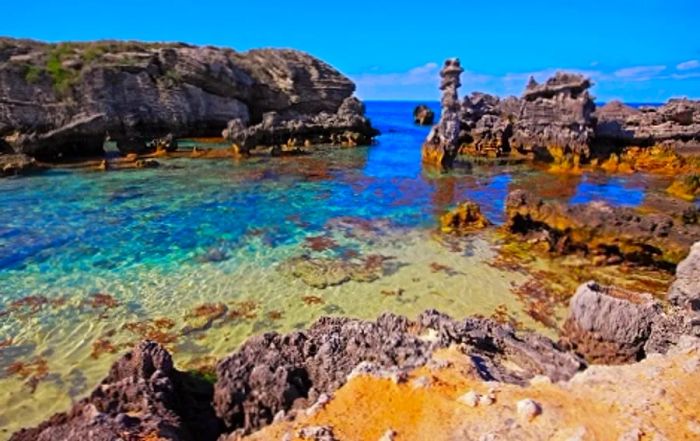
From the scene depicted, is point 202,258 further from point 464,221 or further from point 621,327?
point 621,327

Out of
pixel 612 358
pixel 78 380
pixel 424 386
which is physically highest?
pixel 424 386

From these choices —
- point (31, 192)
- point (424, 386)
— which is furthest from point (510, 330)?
point (31, 192)

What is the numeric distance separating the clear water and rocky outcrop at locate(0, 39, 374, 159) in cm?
1057

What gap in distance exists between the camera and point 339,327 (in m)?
7.76

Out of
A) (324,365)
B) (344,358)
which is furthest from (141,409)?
(344,358)

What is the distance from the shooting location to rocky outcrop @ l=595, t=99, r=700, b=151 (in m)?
39.1

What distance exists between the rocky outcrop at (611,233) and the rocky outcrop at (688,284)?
436 centimetres

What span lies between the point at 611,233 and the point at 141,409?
13.9m

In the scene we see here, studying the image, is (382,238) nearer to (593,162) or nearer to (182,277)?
(182,277)

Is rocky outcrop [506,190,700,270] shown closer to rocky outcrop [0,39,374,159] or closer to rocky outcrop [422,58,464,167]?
rocky outcrop [422,58,464,167]

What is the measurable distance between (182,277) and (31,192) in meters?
16.7

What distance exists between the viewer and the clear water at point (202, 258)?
10.3 m

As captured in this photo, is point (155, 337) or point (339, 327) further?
point (155, 337)

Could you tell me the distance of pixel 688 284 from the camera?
9.49m
